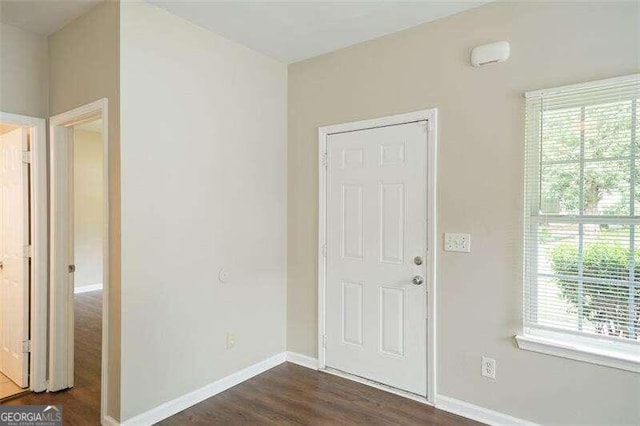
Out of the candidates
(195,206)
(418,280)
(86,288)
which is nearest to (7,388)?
(195,206)

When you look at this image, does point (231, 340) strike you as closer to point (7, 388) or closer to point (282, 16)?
point (7, 388)

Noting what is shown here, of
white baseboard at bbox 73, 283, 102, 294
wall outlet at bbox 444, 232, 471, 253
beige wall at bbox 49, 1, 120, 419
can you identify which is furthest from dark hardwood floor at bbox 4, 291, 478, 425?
white baseboard at bbox 73, 283, 102, 294

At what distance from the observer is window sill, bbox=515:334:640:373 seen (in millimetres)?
2006

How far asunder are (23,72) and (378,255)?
10.0 feet

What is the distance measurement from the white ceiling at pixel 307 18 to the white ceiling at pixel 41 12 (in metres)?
0.58

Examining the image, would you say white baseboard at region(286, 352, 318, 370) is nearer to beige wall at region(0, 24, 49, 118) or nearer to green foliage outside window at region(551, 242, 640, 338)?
green foliage outside window at region(551, 242, 640, 338)

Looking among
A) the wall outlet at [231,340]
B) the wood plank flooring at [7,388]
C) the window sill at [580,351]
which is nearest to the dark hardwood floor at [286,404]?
the wood plank flooring at [7,388]

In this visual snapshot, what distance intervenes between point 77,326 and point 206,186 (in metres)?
3.09

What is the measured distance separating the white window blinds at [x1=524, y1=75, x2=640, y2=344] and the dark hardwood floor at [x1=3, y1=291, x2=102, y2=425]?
3.03 meters

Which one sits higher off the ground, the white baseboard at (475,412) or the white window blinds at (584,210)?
the white window blinds at (584,210)

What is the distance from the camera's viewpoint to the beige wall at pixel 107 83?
2.34 m

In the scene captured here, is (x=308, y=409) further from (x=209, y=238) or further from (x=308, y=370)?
(x=209, y=238)

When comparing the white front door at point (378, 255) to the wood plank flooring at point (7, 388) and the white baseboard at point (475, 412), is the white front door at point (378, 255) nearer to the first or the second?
the white baseboard at point (475, 412)

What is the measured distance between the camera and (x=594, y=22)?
2.11 metres
